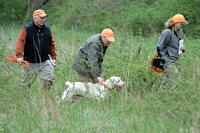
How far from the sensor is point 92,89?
8.60 meters

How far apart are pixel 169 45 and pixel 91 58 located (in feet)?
5.68

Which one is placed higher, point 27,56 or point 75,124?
point 27,56

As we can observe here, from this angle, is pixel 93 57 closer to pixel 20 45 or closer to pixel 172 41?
pixel 20 45

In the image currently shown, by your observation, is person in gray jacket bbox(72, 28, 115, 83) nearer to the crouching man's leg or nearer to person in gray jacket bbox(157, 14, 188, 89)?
the crouching man's leg

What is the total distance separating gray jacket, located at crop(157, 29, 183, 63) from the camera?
9.96 meters

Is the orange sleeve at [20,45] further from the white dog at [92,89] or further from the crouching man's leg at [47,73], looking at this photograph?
the white dog at [92,89]

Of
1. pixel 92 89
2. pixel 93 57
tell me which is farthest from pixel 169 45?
pixel 92 89

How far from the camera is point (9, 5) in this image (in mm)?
33438

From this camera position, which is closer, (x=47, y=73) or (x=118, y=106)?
(x=118, y=106)

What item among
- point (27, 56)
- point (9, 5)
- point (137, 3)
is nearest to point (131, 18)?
point (137, 3)

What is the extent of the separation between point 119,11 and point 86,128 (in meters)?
20.3

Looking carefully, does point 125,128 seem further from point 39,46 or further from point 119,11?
point 119,11

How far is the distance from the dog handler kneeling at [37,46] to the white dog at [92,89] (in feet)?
3.01

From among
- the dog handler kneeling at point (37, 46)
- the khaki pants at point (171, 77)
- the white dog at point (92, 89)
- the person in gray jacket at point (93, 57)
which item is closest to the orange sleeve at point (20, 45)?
the dog handler kneeling at point (37, 46)
